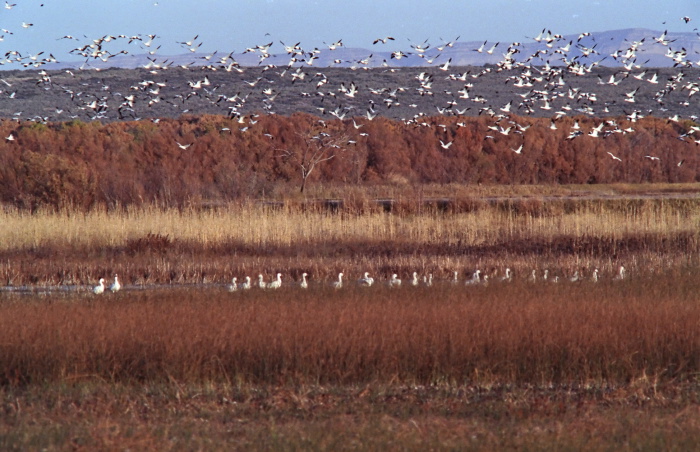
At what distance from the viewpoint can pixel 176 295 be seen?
16219 millimetres

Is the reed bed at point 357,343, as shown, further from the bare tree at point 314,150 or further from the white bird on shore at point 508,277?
the bare tree at point 314,150

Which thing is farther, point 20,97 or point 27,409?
point 20,97

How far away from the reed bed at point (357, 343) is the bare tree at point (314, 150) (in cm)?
2678

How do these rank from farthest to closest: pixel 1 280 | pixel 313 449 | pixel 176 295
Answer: pixel 1 280 < pixel 176 295 < pixel 313 449

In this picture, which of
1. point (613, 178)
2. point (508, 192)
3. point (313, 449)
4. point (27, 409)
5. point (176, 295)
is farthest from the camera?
point (613, 178)

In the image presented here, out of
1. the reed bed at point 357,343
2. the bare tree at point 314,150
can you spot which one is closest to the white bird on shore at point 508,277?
the reed bed at point 357,343

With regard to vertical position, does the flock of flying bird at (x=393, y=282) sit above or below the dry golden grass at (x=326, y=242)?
above

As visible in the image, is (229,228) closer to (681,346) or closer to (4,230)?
(4,230)

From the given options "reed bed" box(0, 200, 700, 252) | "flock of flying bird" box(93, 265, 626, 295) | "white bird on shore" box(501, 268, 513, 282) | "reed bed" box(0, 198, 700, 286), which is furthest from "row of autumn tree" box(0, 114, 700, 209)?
"white bird on shore" box(501, 268, 513, 282)

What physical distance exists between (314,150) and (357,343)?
31.7 meters

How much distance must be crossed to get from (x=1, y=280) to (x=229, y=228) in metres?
6.74

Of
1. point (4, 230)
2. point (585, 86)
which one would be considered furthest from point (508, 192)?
point (585, 86)

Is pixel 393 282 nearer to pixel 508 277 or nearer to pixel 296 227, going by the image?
pixel 508 277

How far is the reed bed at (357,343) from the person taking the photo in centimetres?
1109
